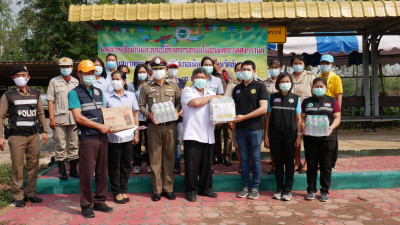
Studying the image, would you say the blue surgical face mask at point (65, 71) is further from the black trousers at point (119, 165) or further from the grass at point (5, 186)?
the grass at point (5, 186)

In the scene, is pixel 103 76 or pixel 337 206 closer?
pixel 337 206

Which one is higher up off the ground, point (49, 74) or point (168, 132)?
point (49, 74)

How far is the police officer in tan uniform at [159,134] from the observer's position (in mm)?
4586

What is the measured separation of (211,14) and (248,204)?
161 inches

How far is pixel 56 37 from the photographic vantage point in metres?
19.9

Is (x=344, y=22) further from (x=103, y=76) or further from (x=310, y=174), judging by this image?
(x=103, y=76)

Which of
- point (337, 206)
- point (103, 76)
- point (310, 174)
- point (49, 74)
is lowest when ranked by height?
point (337, 206)

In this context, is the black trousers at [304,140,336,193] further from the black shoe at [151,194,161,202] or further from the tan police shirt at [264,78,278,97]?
the black shoe at [151,194,161,202]

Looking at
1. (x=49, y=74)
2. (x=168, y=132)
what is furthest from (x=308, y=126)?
(x=49, y=74)

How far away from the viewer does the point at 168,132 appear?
4.63m

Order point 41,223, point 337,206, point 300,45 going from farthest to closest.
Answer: point 300,45 → point 337,206 → point 41,223

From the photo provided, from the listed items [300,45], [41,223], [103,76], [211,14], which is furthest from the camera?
[300,45]

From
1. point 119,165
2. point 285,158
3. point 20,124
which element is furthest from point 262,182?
point 20,124

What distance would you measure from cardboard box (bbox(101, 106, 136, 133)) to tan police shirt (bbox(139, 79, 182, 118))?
310mm
